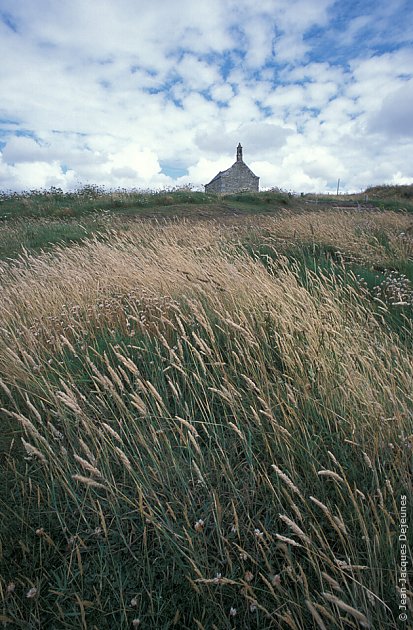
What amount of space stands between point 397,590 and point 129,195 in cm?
2144

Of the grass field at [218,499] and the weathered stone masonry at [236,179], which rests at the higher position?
A: the weathered stone masonry at [236,179]

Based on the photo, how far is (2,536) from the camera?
1.62 meters

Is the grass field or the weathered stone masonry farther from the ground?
the weathered stone masonry

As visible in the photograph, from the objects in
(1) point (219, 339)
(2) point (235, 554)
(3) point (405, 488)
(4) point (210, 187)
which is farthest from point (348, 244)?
(4) point (210, 187)

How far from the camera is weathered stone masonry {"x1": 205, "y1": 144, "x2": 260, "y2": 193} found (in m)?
41.0

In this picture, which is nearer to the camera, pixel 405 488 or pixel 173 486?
pixel 405 488

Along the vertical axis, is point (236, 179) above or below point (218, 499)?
above

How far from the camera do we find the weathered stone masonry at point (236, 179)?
4100 centimetres

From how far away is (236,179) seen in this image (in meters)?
41.7

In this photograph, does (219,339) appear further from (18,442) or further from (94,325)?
(18,442)

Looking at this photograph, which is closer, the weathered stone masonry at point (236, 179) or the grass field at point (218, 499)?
the grass field at point (218, 499)

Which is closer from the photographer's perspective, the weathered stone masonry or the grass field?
the grass field

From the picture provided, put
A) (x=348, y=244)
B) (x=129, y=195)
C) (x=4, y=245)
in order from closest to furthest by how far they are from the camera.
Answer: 1. (x=348, y=244)
2. (x=4, y=245)
3. (x=129, y=195)

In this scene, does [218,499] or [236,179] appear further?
[236,179]
